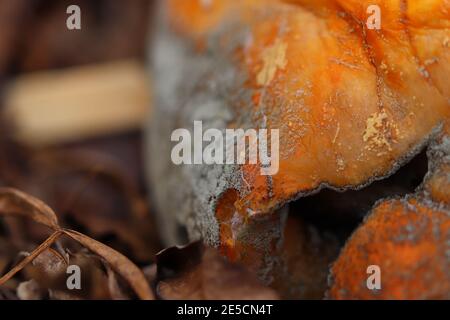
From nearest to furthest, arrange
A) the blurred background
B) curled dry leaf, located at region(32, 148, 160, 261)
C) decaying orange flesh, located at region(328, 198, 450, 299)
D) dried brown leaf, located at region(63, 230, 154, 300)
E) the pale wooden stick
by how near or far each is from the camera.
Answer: decaying orange flesh, located at region(328, 198, 450, 299) → dried brown leaf, located at region(63, 230, 154, 300) → curled dry leaf, located at region(32, 148, 160, 261) → the blurred background → the pale wooden stick

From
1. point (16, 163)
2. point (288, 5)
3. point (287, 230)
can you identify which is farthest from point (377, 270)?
point (16, 163)

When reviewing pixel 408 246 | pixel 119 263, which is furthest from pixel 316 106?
pixel 119 263

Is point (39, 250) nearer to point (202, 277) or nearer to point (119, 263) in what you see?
point (119, 263)

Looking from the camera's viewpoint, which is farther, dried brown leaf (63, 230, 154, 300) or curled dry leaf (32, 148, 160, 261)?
curled dry leaf (32, 148, 160, 261)

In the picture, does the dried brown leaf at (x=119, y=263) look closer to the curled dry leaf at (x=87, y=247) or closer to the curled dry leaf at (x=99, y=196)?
the curled dry leaf at (x=87, y=247)

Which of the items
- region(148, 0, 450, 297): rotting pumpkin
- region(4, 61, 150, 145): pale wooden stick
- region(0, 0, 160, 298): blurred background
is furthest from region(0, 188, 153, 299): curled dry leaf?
region(4, 61, 150, 145): pale wooden stick

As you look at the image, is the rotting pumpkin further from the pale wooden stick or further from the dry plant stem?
the pale wooden stick

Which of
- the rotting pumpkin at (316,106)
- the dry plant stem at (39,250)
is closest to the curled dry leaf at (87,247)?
the dry plant stem at (39,250)

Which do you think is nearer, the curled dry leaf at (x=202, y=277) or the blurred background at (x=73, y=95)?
the curled dry leaf at (x=202, y=277)
